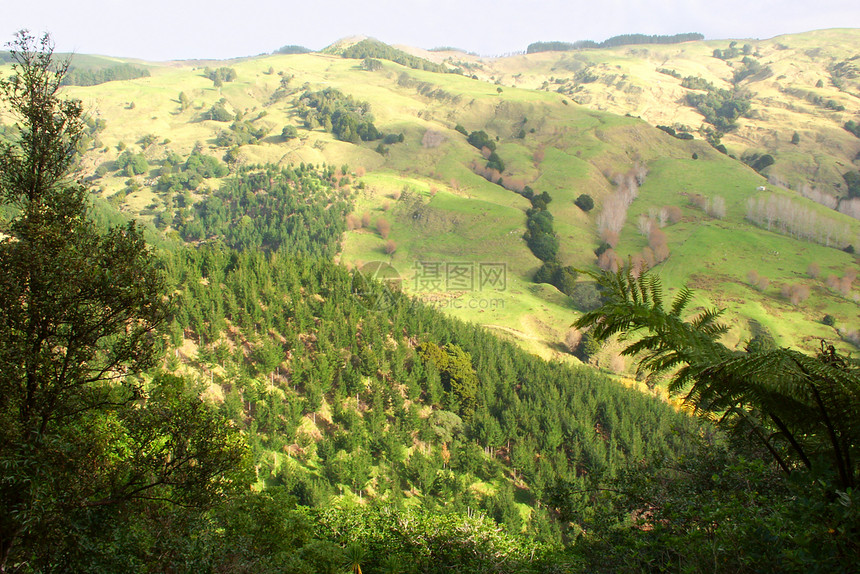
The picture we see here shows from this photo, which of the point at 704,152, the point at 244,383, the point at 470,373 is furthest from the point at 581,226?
the point at 244,383

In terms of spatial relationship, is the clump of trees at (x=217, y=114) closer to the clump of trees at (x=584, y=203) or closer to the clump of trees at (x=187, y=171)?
the clump of trees at (x=187, y=171)

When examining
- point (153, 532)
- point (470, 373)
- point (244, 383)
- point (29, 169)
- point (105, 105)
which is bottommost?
point (470, 373)

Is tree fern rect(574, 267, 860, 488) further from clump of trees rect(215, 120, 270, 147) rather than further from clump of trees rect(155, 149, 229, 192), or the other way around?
clump of trees rect(215, 120, 270, 147)

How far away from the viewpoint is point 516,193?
139m

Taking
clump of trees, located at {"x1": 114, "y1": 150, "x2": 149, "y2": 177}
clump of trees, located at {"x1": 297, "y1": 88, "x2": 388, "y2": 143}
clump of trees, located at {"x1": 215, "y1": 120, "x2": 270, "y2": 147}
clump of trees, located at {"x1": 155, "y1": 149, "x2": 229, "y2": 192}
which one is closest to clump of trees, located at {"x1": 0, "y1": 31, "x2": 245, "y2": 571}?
clump of trees, located at {"x1": 155, "y1": 149, "x2": 229, "y2": 192}

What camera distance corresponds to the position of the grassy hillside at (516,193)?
9294 centimetres

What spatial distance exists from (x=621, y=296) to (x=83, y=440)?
435 inches

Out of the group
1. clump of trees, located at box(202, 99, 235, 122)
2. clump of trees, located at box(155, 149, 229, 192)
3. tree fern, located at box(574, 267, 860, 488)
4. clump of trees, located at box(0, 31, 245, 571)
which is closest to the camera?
tree fern, located at box(574, 267, 860, 488)

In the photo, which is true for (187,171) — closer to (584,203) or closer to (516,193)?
(516,193)

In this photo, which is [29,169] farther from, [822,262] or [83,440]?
[822,262]

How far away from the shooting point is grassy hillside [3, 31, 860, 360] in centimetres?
9294

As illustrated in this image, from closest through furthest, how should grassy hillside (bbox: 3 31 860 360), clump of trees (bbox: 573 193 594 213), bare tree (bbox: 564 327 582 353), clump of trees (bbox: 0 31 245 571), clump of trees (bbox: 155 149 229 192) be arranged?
clump of trees (bbox: 0 31 245 571)
bare tree (bbox: 564 327 582 353)
grassy hillside (bbox: 3 31 860 360)
clump of trees (bbox: 573 193 594 213)
clump of trees (bbox: 155 149 229 192)

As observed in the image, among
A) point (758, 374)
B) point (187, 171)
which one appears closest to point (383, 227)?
point (187, 171)

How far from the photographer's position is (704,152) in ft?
544
